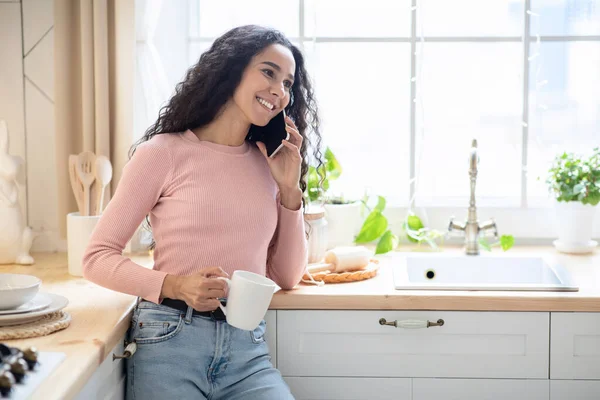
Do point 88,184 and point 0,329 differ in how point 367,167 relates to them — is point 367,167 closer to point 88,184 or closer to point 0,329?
point 88,184

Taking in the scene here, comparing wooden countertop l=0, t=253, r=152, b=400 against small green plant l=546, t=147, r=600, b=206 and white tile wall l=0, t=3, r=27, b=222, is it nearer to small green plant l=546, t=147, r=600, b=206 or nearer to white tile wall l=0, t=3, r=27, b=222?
white tile wall l=0, t=3, r=27, b=222

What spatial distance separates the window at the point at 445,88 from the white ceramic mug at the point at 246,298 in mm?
1123

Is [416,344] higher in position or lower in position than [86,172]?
lower

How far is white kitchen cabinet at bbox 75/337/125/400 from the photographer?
1516mm

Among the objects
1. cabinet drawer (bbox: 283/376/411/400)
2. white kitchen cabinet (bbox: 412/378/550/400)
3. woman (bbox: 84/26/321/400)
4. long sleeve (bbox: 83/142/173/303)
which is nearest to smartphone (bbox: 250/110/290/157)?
woman (bbox: 84/26/321/400)

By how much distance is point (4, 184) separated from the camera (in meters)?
2.28

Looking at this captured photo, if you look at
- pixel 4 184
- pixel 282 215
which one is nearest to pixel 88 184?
pixel 4 184

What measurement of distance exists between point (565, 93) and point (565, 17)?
0.25 meters

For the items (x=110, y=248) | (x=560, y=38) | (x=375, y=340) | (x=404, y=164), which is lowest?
(x=375, y=340)

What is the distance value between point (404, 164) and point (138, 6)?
1.03m

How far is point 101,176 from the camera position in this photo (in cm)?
228

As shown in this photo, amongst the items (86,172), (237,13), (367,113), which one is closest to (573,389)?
(367,113)

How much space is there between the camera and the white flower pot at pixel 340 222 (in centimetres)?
248

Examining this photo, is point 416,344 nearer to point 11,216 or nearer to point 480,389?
point 480,389
